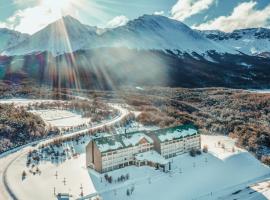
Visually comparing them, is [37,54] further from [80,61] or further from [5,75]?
[5,75]

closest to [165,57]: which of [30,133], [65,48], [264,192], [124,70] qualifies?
[124,70]

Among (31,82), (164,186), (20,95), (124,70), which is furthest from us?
(124,70)

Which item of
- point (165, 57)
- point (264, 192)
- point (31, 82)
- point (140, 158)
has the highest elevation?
point (165, 57)

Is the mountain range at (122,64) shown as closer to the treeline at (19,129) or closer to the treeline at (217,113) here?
the treeline at (217,113)

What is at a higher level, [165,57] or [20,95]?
[165,57]

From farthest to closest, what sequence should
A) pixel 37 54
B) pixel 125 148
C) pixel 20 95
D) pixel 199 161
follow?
pixel 37 54 → pixel 20 95 → pixel 199 161 → pixel 125 148

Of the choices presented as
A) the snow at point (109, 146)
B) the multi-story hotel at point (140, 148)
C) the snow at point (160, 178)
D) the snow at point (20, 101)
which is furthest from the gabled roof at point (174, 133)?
the snow at point (20, 101)

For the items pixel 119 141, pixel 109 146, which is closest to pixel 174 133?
pixel 119 141
